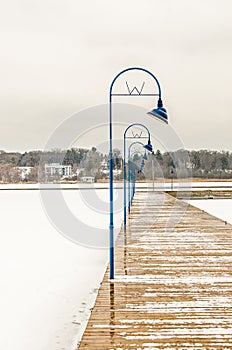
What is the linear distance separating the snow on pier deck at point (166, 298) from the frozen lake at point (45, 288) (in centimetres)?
71

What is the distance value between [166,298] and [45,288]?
Result: 3336mm

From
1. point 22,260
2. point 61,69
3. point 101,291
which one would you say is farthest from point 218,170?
point 101,291

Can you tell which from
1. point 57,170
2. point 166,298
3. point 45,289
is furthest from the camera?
point 57,170

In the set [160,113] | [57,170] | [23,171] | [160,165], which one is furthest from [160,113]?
[23,171]

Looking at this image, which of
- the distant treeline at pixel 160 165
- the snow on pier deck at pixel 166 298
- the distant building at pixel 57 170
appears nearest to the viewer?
the snow on pier deck at pixel 166 298

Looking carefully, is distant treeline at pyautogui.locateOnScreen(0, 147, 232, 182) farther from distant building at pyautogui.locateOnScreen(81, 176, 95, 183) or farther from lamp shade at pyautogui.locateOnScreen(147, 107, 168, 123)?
lamp shade at pyautogui.locateOnScreen(147, 107, 168, 123)

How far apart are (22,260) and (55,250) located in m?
1.77

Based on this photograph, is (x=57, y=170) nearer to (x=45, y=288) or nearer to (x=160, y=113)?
(x=45, y=288)

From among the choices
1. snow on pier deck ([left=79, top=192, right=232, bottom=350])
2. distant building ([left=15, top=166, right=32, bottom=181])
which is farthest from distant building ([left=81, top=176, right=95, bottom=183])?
snow on pier deck ([left=79, top=192, right=232, bottom=350])

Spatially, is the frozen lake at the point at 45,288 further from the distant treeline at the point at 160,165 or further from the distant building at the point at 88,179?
the distant building at the point at 88,179

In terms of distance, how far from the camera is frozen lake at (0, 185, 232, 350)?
6.12m

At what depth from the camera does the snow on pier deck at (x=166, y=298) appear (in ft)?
14.4

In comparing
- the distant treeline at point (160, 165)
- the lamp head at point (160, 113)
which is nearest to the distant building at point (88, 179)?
the distant treeline at point (160, 165)

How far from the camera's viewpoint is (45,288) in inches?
334
